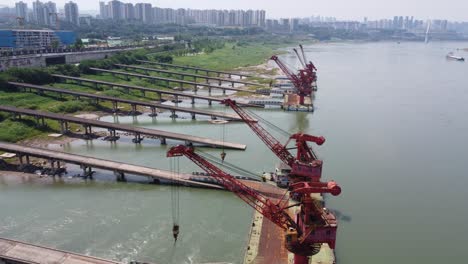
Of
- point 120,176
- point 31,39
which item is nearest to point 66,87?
point 120,176

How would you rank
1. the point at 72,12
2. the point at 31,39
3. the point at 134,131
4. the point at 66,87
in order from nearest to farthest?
the point at 134,131 → the point at 66,87 → the point at 31,39 → the point at 72,12

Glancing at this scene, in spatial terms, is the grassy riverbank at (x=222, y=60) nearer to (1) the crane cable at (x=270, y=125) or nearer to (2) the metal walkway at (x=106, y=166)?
(1) the crane cable at (x=270, y=125)

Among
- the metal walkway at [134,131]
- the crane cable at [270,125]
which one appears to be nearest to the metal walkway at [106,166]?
the metal walkway at [134,131]

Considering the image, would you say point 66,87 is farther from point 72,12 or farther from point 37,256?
point 72,12

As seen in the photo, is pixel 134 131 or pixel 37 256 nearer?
pixel 37 256

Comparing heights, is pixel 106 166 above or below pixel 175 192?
above

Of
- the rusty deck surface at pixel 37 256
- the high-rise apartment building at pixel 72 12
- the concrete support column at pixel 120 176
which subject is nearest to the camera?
the rusty deck surface at pixel 37 256

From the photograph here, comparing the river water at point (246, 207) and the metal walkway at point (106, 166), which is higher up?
the metal walkway at point (106, 166)
